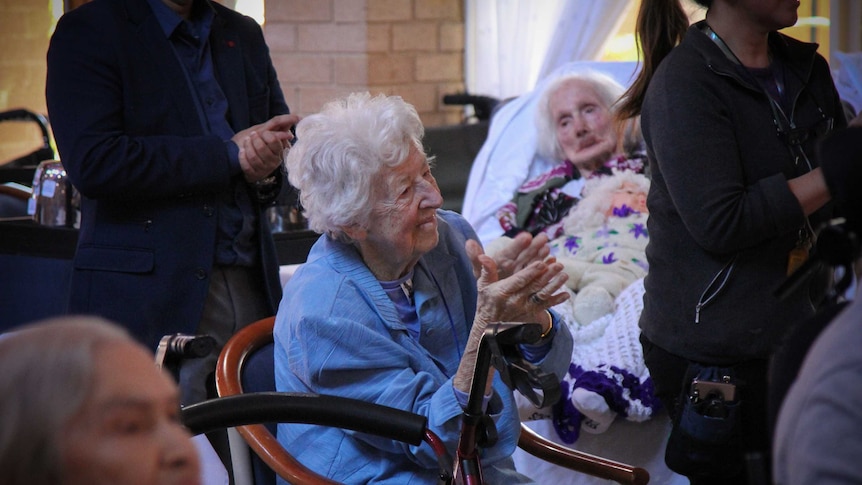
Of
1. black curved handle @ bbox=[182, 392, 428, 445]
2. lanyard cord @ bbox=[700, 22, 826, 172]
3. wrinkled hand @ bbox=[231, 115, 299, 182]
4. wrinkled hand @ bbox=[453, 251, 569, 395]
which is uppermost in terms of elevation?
lanyard cord @ bbox=[700, 22, 826, 172]

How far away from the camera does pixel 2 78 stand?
6422mm

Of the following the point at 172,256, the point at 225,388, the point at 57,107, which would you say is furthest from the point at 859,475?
the point at 57,107

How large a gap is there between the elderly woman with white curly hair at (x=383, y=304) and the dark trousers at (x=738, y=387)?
164mm

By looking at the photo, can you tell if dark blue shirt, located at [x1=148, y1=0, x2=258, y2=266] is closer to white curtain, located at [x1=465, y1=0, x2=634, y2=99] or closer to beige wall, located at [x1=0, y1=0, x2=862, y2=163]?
beige wall, located at [x1=0, y1=0, x2=862, y2=163]

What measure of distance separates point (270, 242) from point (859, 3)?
270cm

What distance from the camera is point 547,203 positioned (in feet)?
10.8

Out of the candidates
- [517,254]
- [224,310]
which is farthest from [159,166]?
[517,254]

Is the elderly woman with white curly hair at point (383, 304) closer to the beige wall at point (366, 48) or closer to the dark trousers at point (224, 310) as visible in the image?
the dark trousers at point (224, 310)

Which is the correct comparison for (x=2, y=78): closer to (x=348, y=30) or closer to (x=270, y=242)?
(x=348, y=30)

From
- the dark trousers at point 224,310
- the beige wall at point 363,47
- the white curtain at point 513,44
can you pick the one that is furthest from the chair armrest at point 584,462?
the beige wall at point 363,47

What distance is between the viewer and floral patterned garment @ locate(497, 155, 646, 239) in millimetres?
3246

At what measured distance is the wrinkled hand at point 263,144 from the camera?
2195 mm

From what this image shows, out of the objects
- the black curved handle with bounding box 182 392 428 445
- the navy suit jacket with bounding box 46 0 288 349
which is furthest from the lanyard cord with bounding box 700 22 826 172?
the navy suit jacket with bounding box 46 0 288 349

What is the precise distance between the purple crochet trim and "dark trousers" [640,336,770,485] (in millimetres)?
529
